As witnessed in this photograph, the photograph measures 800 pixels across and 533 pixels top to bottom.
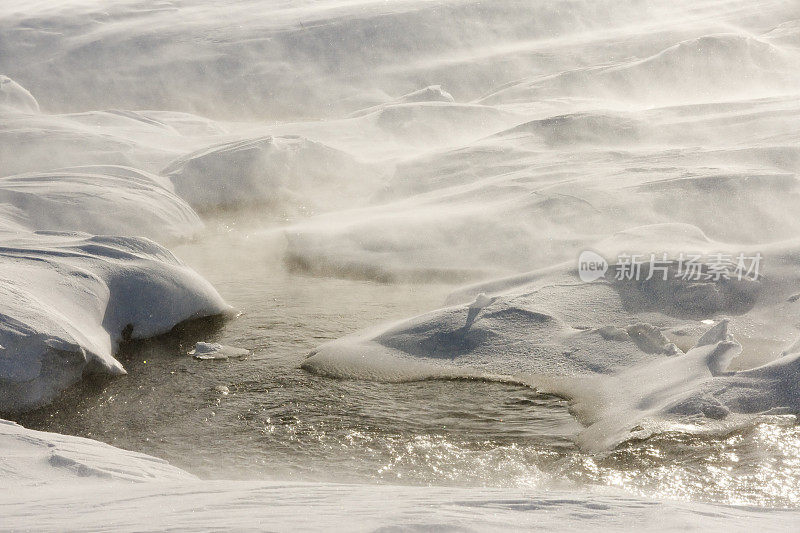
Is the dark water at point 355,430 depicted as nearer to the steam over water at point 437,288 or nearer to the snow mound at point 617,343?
the steam over water at point 437,288

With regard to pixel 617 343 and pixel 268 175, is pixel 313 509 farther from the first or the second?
pixel 268 175

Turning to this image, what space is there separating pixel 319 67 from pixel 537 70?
5593 mm

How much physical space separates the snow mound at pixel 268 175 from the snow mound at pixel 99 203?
682mm

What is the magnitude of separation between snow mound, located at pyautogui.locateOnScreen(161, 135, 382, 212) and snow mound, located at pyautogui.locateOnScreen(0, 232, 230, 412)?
11.3 ft

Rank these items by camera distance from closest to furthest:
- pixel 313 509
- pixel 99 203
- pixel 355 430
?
pixel 313 509
pixel 355 430
pixel 99 203

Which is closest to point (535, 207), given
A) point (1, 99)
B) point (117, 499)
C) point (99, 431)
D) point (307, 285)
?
point (307, 285)

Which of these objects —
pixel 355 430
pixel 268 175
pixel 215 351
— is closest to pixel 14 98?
pixel 268 175

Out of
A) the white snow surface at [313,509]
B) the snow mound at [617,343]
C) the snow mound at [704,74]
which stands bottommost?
the white snow surface at [313,509]

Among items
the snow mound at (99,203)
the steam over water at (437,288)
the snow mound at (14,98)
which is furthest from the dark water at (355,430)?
the snow mound at (14,98)

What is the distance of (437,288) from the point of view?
6.63 m

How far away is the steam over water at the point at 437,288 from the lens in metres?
4.08

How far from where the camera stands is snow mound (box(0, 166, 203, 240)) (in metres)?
7.79

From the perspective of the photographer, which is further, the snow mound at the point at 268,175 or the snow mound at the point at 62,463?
the snow mound at the point at 268,175

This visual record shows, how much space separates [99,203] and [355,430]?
5.07 m
